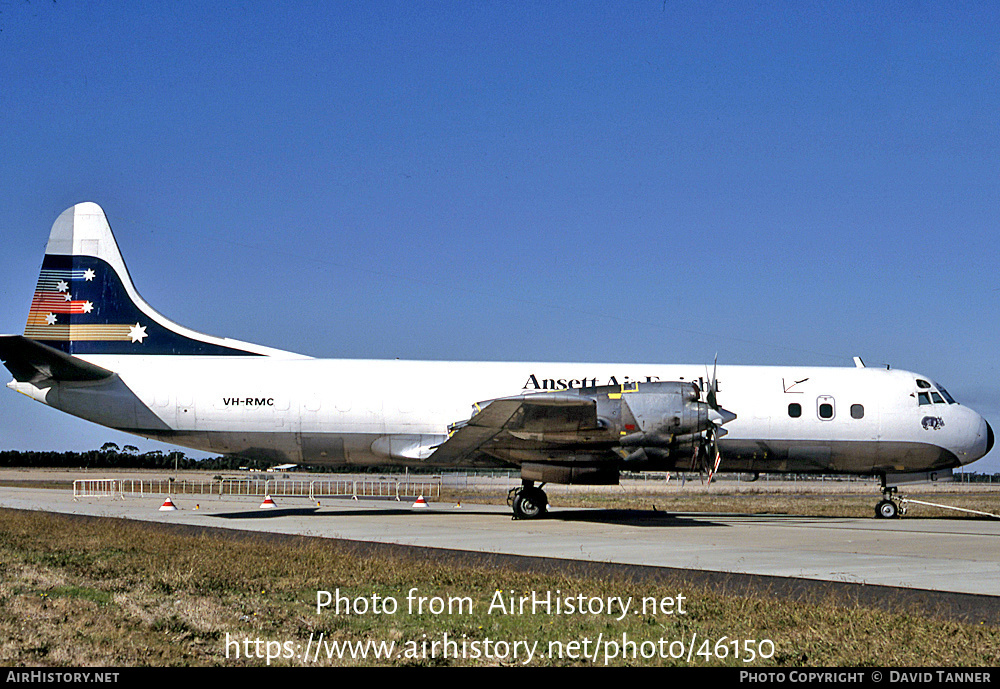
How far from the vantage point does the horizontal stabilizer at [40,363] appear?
70.9 feet

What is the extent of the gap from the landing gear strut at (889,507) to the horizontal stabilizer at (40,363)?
74.8 ft

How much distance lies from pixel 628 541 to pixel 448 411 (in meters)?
7.85

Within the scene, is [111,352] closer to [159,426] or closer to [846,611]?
[159,426]

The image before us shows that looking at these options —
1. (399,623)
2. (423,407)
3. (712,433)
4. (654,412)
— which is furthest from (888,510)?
(399,623)

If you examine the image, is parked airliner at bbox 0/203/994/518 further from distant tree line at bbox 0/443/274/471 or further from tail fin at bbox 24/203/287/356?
distant tree line at bbox 0/443/274/471

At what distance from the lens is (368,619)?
8531 millimetres

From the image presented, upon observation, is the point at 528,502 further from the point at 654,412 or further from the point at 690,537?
the point at 690,537

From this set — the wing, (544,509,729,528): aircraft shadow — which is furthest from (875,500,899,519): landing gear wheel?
the wing

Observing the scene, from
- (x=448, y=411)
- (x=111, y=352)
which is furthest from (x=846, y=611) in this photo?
(x=111, y=352)

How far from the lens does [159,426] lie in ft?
78.0

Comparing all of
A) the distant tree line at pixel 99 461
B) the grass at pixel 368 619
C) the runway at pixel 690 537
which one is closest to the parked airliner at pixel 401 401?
the runway at pixel 690 537

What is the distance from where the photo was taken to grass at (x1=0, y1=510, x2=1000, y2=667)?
697cm

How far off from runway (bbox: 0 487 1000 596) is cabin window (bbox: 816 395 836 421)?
10.0 ft

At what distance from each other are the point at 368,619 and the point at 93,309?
19.8m
